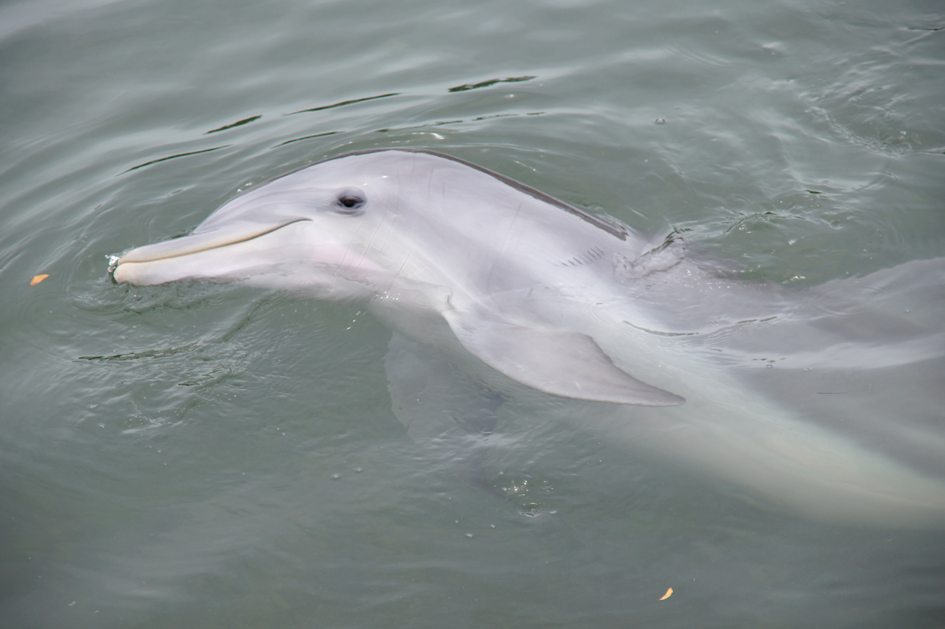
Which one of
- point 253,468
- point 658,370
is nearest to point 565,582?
point 658,370

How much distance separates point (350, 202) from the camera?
4.48 meters

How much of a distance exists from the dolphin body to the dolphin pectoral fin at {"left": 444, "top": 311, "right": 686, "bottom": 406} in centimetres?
1

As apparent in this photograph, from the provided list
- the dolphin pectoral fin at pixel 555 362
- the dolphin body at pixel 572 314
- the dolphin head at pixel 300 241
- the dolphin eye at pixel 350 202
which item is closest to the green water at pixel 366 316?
the dolphin body at pixel 572 314

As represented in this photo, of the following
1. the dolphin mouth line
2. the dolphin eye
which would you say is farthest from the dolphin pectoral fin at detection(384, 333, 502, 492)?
the dolphin mouth line

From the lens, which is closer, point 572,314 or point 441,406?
point 572,314

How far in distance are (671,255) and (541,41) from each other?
4536mm

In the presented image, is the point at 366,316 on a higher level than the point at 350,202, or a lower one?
lower

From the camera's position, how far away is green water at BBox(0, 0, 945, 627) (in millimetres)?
3732

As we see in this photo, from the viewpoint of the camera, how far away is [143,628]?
3.61 m

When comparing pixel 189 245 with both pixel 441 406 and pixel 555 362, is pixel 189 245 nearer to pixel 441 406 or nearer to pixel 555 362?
pixel 441 406

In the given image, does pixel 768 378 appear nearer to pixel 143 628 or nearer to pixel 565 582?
pixel 565 582

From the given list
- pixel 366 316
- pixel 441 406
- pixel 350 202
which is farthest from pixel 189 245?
pixel 441 406

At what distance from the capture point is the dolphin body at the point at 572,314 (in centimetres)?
397

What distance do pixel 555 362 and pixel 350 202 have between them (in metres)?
1.68
